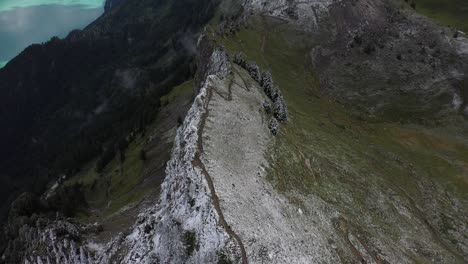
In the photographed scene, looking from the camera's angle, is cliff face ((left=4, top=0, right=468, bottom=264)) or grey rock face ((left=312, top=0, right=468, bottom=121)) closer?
cliff face ((left=4, top=0, right=468, bottom=264))

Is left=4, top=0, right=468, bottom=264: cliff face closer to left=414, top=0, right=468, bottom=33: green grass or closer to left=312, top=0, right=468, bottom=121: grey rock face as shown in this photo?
left=312, top=0, right=468, bottom=121: grey rock face

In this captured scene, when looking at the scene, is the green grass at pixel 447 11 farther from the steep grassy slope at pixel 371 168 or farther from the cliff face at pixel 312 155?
the steep grassy slope at pixel 371 168

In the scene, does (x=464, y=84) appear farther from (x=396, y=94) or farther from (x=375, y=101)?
(x=375, y=101)

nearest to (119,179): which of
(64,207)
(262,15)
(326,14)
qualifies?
(64,207)

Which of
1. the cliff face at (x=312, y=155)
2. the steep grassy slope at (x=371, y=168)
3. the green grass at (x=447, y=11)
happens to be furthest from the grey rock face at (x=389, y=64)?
the green grass at (x=447, y=11)

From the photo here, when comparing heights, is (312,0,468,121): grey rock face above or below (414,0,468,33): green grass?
above

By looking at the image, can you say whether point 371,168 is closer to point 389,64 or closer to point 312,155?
point 312,155

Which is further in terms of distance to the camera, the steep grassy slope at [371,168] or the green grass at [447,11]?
the green grass at [447,11]

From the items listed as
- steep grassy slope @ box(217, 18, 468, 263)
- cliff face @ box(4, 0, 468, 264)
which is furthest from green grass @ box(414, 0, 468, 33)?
steep grassy slope @ box(217, 18, 468, 263)
